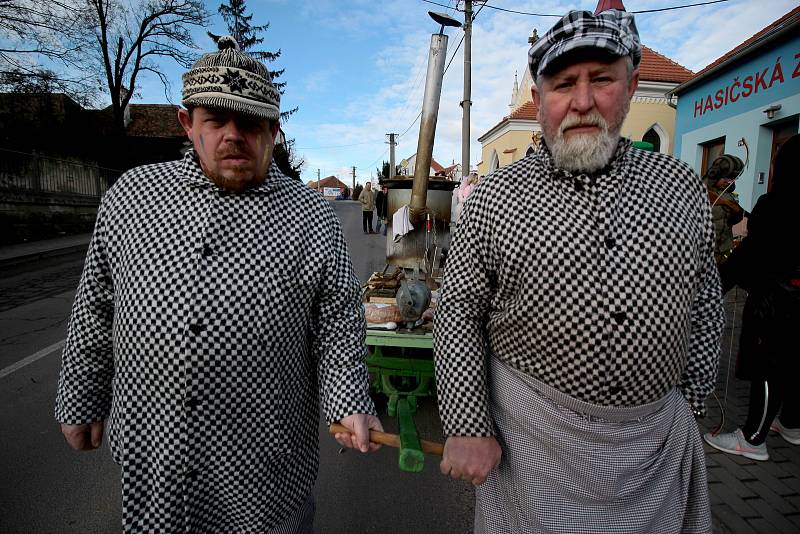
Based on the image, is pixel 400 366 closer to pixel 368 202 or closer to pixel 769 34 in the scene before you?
pixel 769 34

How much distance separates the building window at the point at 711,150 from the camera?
11023 mm

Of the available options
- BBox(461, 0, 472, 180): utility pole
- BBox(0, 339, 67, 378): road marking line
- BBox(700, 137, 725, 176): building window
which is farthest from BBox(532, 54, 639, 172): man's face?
BBox(461, 0, 472, 180): utility pole

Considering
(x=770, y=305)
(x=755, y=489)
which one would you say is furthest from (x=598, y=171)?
(x=755, y=489)

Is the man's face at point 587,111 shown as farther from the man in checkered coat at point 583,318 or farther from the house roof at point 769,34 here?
the house roof at point 769,34

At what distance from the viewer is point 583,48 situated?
1.35 metres

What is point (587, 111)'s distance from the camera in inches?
54.9

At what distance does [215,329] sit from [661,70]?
2178cm

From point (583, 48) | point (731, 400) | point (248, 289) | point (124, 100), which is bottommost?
point (731, 400)

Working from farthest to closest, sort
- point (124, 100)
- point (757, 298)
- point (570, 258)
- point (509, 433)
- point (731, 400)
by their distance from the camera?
point (124, 100) → point (731, 400) → point (757, 298) → point (509, 433) → point (570, 258)

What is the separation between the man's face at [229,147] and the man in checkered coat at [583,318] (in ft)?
2.21

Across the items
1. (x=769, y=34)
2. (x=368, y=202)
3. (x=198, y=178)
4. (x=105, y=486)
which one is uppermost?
(x=769, y=34)

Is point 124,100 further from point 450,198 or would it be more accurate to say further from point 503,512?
point 503,512

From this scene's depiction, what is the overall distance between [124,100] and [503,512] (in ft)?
91.4

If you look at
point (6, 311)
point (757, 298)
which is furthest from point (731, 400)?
point (6, 311)
